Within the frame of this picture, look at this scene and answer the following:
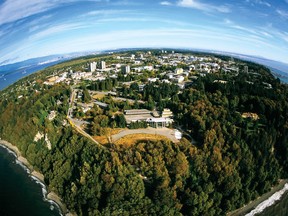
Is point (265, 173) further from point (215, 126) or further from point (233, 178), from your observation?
point (215, 126)

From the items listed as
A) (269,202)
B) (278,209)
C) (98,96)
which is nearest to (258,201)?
(269,202)

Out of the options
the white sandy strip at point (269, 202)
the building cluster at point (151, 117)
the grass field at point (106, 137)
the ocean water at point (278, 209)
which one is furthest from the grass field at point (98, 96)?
the ocean water at point (278, 209)

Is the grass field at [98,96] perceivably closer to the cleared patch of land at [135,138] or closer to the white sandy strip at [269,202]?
the cleared patch of land at [135,138]

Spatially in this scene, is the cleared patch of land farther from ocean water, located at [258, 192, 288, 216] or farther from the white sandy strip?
ocean water, located at [258, 192, 288, 216]

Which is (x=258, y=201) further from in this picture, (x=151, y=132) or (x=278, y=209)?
(x=151, y=132)

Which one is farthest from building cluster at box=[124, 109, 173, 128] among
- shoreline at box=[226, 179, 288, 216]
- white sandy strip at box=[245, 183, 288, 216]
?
white sandy strip at box=[245, 183, 288, 216]

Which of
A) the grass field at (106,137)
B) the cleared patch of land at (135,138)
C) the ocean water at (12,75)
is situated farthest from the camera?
the ocean water at (12,75)
